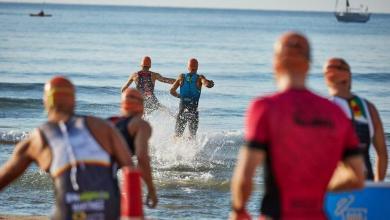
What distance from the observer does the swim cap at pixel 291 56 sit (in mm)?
4660

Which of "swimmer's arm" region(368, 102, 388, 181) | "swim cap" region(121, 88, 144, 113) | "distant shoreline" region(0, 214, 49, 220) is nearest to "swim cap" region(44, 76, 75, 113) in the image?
"swim cap" region(121, 88, 144, 113)

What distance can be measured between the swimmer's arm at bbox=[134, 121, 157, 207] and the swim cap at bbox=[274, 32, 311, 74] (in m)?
2.12

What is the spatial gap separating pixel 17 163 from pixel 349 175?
6.12ft

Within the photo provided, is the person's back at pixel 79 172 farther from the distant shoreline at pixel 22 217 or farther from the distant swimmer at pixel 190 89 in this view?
the distant swimmer at pixel 190 89

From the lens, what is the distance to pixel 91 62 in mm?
53188

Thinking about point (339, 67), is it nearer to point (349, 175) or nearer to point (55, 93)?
point (349, 175)

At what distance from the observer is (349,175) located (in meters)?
4.92

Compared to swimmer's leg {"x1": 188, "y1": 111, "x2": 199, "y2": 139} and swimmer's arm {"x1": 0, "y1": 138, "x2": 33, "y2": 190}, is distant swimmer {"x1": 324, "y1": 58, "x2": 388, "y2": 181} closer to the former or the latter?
swimmer's arm {"x1": 0, "y1": 138, "x2": 33, "y2": 190}

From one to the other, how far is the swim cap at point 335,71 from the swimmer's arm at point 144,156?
135 centimetres

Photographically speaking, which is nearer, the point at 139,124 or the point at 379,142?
the point at 139,124

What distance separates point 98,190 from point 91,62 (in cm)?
4826

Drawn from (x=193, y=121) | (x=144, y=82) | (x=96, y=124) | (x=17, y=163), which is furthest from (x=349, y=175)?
(x=144, y=82)

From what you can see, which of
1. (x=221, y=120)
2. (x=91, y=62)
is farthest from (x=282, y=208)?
(x=91, y=62)

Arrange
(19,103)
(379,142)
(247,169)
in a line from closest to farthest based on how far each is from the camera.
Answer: (247,169)
(379,142)
(19,103)
